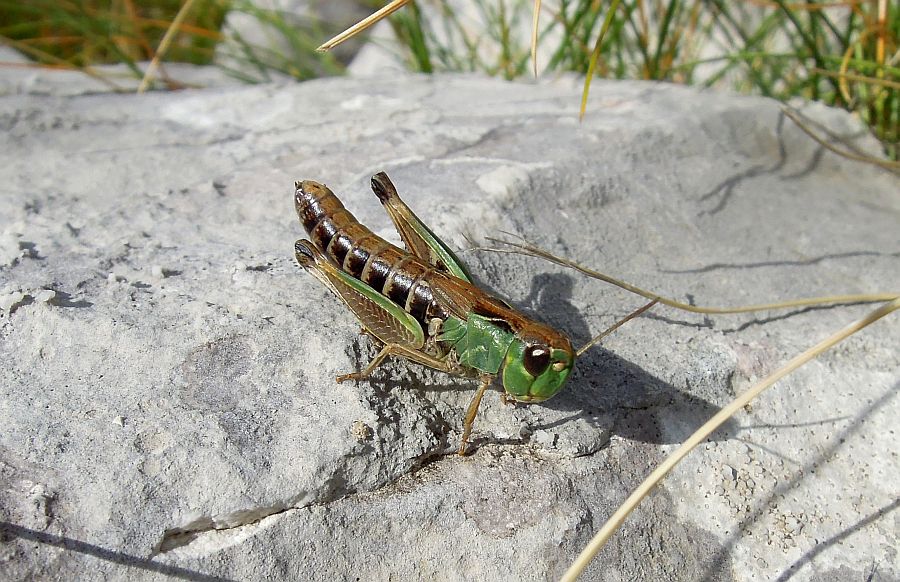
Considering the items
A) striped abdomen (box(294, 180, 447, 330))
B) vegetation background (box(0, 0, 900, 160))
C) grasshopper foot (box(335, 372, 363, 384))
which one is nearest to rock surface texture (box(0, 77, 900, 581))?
grasshopper foot (box(335, 372, 363, 384))

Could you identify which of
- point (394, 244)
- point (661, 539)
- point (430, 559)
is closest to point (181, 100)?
point (394, 244)

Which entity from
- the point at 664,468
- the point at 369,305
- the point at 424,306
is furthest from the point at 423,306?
the point at 664,468

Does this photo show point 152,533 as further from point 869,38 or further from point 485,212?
point 869,38

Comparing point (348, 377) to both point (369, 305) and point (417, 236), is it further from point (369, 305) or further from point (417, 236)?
point (417, 236)

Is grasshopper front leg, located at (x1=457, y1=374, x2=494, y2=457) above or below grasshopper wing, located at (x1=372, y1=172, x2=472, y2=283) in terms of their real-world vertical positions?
below

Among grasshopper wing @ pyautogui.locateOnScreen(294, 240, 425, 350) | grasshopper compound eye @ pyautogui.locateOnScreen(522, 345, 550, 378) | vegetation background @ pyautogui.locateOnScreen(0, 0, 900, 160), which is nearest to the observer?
grasshopper compound eye @ pyautogui.locateOnScreen(522, 345, 550, 378)

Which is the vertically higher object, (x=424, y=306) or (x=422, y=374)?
(x=424, y=306)

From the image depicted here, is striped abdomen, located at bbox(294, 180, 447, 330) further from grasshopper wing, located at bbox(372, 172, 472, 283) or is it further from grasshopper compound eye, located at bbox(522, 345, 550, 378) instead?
grasshopper compound eye, located at bbox(522, 345, 550, 378)
